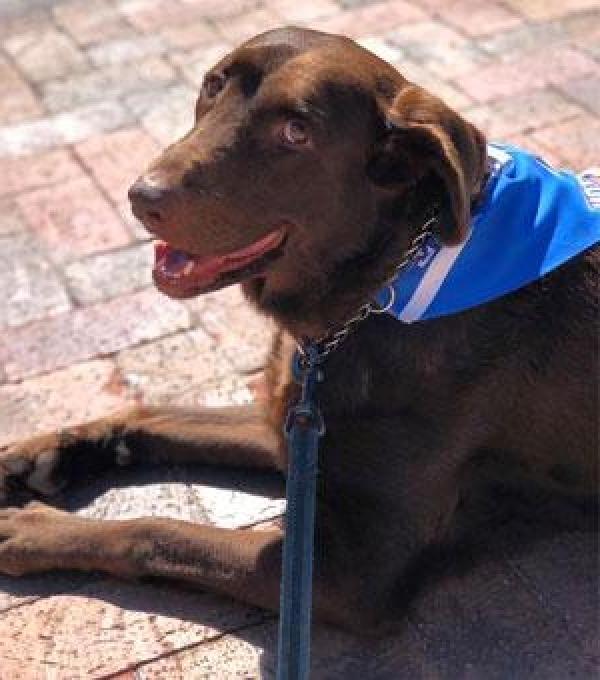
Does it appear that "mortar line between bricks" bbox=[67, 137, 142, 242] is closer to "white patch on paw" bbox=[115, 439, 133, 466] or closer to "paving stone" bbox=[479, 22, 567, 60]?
"white patch on paw" bbox=[115, 439, 133, 466]

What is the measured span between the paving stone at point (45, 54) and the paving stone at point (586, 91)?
2515 mm

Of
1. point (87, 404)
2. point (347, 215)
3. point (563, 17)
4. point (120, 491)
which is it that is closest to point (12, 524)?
point (120, 491)

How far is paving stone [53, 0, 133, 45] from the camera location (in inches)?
248

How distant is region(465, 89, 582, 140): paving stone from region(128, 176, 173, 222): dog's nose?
302cm

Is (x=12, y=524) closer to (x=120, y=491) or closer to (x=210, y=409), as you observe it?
(x=120, y=491)

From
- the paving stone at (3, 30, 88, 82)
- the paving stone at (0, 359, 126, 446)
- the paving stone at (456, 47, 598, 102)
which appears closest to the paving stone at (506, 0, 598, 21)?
the paving stone at (456, 47, 598, 102)

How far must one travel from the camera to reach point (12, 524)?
3416 millimetres

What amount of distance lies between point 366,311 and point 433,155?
0.50m

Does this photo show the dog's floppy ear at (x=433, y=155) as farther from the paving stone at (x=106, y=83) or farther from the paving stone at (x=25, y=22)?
the paving stone at (x=25, y=22)

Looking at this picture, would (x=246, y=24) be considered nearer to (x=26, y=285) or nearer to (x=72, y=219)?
(x=72, y=219)

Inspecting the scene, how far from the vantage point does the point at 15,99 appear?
18.9 feet

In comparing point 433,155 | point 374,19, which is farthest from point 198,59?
point 433,155

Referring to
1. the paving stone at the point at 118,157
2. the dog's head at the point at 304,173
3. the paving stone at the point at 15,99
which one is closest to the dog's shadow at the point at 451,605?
the dog's head at the point at 304,173

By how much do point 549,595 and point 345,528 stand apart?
735 millimetres
